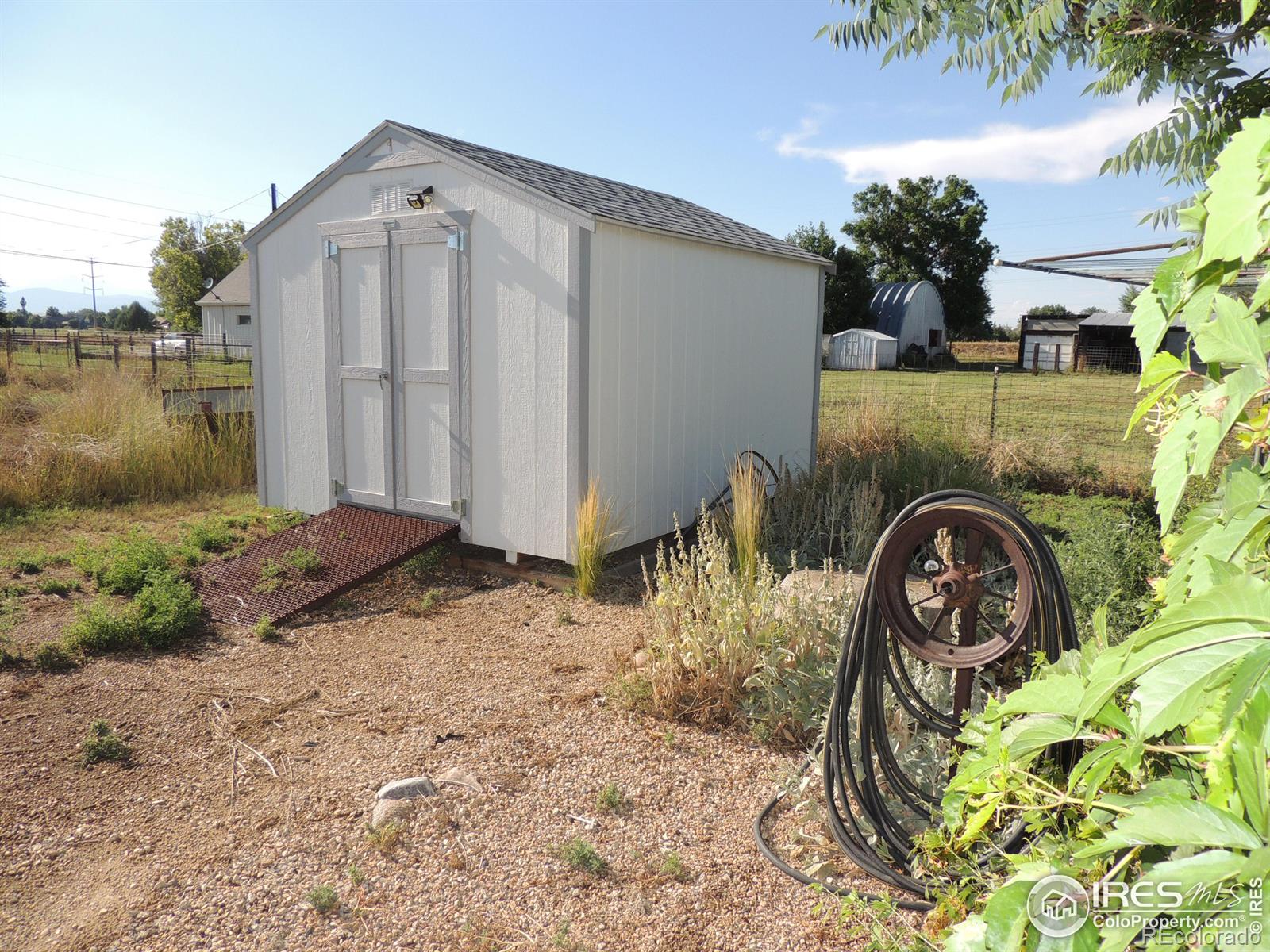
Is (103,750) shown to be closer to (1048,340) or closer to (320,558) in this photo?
(320,558)

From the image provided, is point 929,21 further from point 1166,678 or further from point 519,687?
point 1166,678

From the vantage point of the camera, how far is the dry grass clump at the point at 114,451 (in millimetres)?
8047

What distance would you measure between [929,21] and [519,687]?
4.76 meters

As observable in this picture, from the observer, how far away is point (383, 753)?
3.46 meters

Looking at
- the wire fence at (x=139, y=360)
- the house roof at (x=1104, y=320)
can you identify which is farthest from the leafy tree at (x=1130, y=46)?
the house roof at (x=1104, y=320)

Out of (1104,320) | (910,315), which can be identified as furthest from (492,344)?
(1104,320)

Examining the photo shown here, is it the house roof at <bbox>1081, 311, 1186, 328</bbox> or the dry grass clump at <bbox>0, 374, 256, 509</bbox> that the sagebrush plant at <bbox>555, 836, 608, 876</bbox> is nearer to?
the dry grass clump at <bbox>0, 374, 256, 509</bbox>

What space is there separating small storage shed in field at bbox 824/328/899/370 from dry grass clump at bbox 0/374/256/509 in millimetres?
24065

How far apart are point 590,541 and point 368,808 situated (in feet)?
8.99

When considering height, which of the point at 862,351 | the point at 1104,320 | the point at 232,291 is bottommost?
the point at 862,351

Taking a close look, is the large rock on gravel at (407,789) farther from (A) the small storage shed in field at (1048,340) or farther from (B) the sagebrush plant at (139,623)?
(A) the small storage shed in field at (1048,340)

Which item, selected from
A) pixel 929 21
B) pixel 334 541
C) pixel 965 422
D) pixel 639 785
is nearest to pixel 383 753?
pixel 639 785

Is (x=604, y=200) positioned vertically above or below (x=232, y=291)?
below

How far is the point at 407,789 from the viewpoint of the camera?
3.05 m
